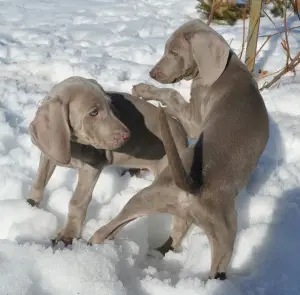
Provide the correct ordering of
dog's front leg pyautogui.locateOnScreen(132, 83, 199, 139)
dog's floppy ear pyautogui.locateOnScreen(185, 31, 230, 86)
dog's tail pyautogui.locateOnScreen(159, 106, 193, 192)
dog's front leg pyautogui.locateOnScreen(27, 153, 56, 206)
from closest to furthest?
dog's tail pyautogui.locateOnScreen(159, 106, 193, 192)
dog's front leg pyautogui.locateOnScreen(27, 153, 56, 206)
dog's floppy ear pyautogui.locateOnScreen(185, 31, 230, 86)
dog's front leg pyautogui.locateOnScreen(132, 83, 199, 139)

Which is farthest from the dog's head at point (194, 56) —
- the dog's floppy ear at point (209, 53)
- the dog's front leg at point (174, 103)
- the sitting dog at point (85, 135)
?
the sitting dog at point (85, 135)

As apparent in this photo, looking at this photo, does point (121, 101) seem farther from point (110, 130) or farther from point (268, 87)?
point (268, 87)

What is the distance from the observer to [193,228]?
12.5ft

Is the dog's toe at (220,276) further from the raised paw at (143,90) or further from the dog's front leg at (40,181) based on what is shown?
the raised paw at (143,90)

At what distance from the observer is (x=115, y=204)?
3861mm

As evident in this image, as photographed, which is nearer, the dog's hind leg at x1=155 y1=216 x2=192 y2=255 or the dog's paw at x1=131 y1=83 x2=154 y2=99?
the dog's hind leg at x1=155 y1=216 x2=192 y2=255

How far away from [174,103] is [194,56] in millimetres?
532

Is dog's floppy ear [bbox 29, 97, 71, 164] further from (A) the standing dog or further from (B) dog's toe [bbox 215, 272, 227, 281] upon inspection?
(B) dog's toe [bbox 215, 272, 227, 281]

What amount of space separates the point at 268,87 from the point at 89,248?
2943mm

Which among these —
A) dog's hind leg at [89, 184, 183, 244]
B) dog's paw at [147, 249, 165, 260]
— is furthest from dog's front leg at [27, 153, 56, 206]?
dog's paw at [147, 249, 165, 260]

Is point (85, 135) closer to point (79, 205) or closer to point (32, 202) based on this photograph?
point (79, 205)

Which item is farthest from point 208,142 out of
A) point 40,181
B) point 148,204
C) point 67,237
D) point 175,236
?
point 40,181

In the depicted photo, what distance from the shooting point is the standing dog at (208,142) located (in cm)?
294

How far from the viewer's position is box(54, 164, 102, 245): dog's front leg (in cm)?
351
